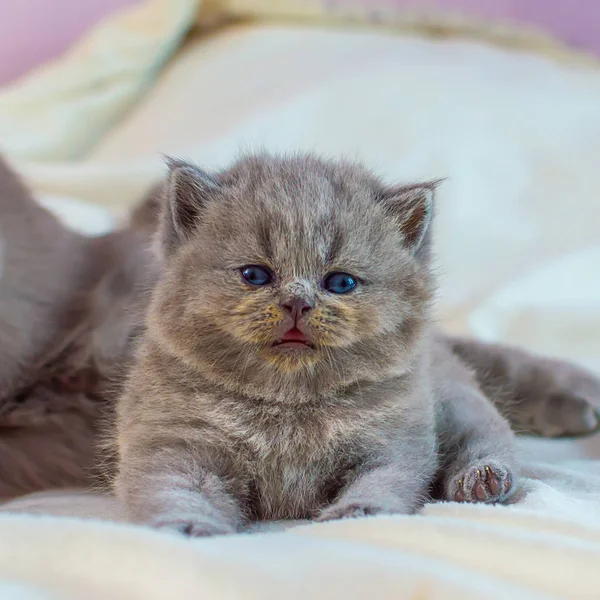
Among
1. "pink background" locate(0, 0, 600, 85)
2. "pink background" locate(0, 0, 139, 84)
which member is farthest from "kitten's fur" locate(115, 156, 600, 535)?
"pink background" locate(0, 0, 139, 84)

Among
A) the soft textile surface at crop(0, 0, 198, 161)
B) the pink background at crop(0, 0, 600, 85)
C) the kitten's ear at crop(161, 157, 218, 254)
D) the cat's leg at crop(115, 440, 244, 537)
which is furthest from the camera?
the pink background at crop(0, 0, 600, 85)

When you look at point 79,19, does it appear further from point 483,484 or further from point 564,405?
point 483,484

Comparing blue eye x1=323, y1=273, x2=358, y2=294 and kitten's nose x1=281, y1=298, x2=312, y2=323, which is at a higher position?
blue eye x1=323, y1=273, x2=358, y2=294

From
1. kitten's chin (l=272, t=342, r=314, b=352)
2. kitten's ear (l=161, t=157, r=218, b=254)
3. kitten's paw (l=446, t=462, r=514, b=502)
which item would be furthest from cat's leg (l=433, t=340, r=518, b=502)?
kitten's ear (l=161, t=157, r=218, b=254)

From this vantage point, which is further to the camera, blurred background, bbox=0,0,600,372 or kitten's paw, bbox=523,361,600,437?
blurred background, bbox=0,0,600,372

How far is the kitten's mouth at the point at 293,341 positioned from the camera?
83 cm

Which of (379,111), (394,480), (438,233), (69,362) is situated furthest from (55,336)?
(379,111)

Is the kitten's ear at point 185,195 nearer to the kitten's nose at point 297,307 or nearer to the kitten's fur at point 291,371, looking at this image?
the kitten's fur at point 291,371

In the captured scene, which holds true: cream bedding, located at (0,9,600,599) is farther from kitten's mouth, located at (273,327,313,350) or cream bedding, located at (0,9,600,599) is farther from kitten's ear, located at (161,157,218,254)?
kitten's ear, located at (161,157,218,254)

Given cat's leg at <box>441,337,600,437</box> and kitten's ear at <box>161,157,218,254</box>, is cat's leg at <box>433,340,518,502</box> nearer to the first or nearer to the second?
cat's leg at <box>441,337,600,437</box>

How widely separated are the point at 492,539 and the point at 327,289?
12.7 inches

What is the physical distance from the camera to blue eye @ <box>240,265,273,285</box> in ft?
2.82

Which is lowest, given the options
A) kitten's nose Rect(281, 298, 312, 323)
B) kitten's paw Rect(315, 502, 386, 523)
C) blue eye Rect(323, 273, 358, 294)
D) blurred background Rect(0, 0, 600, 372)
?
kitten's paw Rect(315, 502, 386, 523)

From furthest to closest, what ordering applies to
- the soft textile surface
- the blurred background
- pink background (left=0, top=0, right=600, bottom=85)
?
pink background (left=0, top=0, right=600, bottom=85) < the soft textile surface < the blurred background
